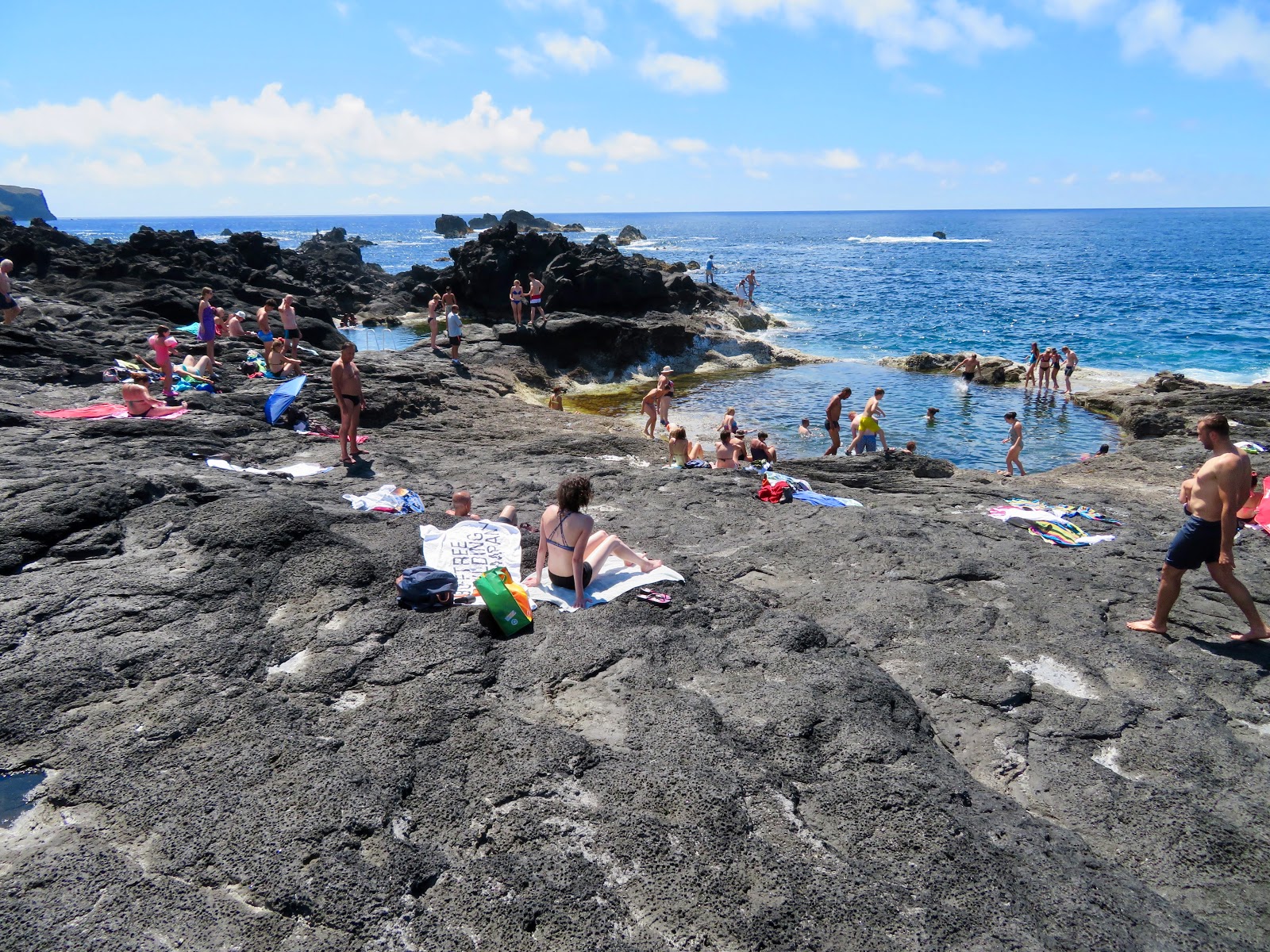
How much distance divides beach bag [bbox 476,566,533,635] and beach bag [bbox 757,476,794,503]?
4.60 m

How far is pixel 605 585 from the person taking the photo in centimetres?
565

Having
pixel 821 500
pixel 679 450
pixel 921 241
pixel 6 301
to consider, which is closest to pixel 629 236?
pixel 921 241

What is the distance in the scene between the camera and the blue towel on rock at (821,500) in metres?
9.01

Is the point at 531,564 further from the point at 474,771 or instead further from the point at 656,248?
the point at 656,248

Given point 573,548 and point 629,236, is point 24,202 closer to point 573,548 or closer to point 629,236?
point 629,236

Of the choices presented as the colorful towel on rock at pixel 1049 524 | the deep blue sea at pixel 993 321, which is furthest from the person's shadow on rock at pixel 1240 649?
the deep blue sea at pixel 993 321

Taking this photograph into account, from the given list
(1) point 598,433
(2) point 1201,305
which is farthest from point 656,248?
(1) point 598,433

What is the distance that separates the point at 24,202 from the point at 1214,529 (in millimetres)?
221344

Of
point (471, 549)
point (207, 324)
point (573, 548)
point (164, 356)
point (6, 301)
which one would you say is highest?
point (6, 301)

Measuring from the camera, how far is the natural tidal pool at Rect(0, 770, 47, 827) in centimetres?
323

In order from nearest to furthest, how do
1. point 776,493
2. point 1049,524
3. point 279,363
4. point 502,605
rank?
point 502,605 → point 1049,524 → point 776,493 → point 279,363

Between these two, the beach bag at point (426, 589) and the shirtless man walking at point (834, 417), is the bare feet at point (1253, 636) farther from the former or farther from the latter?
the shirtless man walking at point (834, 417)

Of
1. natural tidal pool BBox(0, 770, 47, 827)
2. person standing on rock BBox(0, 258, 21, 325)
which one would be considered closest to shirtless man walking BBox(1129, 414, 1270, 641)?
natural tidal pool BBox(0, 770, 47, 827)

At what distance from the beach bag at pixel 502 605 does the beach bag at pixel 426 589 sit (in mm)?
334
